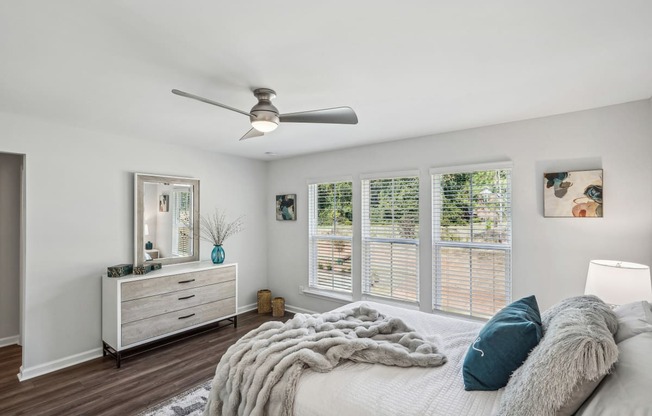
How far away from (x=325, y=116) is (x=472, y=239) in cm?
222

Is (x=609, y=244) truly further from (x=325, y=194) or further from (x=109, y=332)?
(x=109, y=332)

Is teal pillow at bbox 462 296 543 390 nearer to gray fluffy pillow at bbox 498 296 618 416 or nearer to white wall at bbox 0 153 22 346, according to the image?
gray fluffy pillow at bbox 498 296 618 416

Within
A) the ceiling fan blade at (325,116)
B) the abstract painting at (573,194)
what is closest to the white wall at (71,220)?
the ceiling fan blade at (325,116)

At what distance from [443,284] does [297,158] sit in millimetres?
2802

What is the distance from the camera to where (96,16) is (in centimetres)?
151

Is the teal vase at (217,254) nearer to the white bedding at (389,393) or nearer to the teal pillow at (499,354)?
the white bedding at (389,393)

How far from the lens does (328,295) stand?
4.55m

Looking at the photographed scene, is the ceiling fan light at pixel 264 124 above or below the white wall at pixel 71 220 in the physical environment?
above

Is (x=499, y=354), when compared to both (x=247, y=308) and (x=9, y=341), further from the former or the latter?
(x=9, y=341)

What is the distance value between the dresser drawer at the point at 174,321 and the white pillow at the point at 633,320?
151 inches

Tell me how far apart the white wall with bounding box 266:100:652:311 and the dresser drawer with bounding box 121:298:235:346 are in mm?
2468

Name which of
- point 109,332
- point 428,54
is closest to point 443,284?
point 428,54

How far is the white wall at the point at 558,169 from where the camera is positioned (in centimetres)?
260

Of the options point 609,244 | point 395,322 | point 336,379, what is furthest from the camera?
point 609,244
